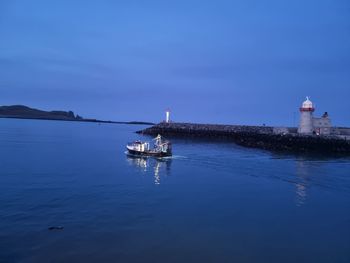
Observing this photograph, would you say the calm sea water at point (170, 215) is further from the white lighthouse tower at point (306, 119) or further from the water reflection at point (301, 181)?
the white lighthouse tower at point (306, 119)

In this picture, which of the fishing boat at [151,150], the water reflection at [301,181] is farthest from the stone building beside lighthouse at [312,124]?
the fishing boat at [151,150]

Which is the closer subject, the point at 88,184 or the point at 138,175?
the point at 88,184

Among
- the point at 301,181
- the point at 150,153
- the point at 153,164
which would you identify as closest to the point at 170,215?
the point at 301,181

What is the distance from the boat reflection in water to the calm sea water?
239mm

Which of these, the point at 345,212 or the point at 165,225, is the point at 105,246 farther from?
the point at 345,212

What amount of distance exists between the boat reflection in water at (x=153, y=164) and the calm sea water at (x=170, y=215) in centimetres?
24

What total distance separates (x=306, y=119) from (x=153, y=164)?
34.4 metres

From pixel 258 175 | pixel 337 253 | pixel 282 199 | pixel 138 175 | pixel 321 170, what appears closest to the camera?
pixel 337 253

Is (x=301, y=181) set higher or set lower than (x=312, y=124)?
lower

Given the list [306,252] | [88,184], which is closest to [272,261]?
[306,252]

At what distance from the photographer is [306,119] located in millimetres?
59844

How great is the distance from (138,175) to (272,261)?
54.1 ft

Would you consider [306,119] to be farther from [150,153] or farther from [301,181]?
[301,181]

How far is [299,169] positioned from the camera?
107 feet
